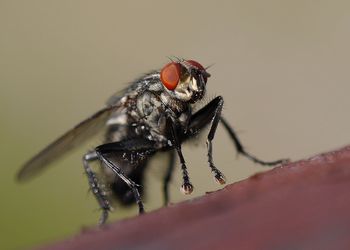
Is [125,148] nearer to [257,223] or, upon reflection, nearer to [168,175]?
[168,175]

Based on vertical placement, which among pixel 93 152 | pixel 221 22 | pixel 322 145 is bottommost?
pixel 322 145

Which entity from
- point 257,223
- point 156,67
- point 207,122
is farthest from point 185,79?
point 156,67

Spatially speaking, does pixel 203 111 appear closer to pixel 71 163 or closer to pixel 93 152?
pixel 93 152

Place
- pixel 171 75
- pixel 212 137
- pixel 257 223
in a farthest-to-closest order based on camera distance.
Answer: pixel 171 75
pixel 212 137
pixel 257 223

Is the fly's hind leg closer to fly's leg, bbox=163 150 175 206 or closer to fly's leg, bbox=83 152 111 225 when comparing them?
fly's leg, bbox=163 150 175 206

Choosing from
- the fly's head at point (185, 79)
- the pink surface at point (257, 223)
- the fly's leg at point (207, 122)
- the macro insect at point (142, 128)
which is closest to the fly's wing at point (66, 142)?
the macro insect at point (142, 128)

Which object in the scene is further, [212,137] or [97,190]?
[97,190]

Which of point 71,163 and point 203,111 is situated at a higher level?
point 203,111

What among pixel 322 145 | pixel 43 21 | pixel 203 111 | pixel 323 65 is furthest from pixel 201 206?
pixel 43 21

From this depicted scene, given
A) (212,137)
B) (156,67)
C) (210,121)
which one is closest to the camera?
(212,137)
